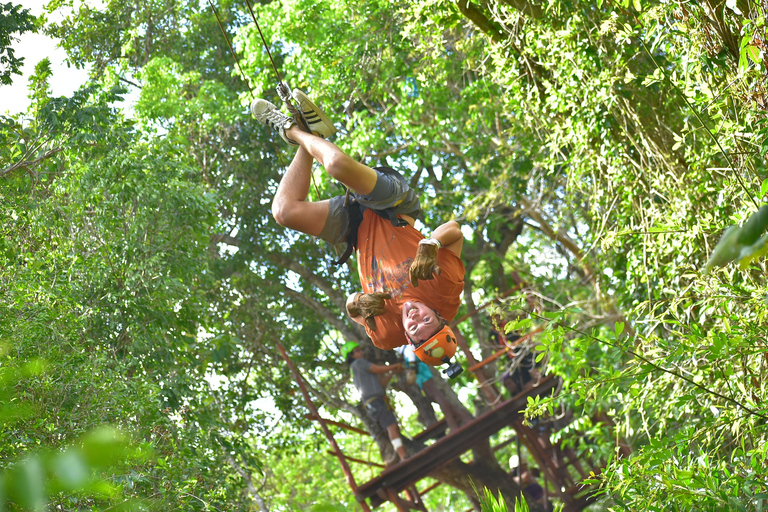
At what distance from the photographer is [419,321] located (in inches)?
105

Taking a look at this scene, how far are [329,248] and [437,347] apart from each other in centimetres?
676

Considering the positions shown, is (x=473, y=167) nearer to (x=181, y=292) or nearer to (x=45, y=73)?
(x=181, y=292)

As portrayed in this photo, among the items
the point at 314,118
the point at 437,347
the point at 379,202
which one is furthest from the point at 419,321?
the point at 314,118

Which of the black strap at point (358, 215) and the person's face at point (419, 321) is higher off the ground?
the black strap at point (358, 215)

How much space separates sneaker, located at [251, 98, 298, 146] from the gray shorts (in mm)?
293

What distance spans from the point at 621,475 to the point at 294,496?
1055 cm

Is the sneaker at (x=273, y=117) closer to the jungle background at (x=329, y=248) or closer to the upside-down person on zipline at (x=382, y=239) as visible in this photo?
the upside-down person on zipline at (x=382, y=239)

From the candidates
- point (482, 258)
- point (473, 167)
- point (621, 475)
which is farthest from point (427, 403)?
point (621, 475)

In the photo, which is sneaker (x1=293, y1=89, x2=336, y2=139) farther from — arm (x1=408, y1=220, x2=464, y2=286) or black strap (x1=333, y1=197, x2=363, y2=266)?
arm (x1=408, y1=220, x2=464, y2=286)

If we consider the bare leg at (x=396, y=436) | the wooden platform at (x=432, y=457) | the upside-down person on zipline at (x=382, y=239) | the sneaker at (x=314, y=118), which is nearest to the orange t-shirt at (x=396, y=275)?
the upside-down person on zipline at (x=382, y=239)

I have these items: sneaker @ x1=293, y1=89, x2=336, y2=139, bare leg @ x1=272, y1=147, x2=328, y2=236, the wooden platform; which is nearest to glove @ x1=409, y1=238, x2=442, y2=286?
bare leg @ x1=272, y1=147, x2=328, y2=236

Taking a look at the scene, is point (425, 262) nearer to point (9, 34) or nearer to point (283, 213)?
A: point (283, 213)

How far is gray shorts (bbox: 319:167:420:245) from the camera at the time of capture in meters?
2.73

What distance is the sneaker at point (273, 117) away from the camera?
2834mm
